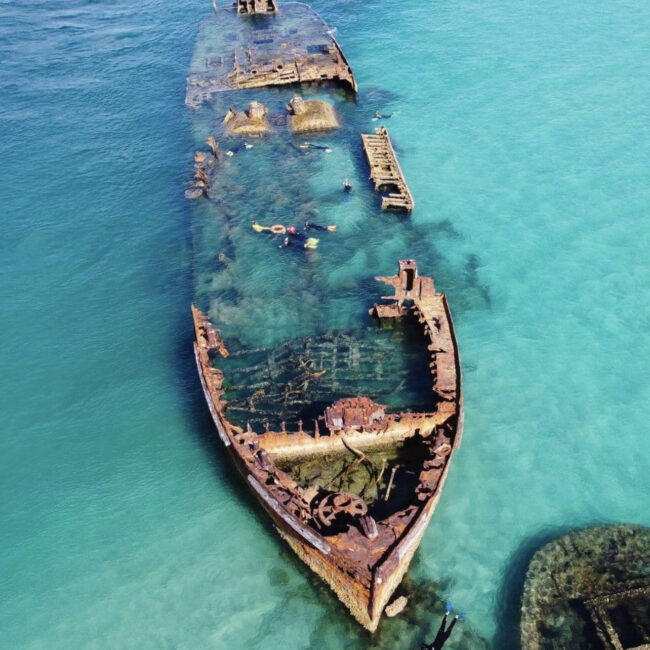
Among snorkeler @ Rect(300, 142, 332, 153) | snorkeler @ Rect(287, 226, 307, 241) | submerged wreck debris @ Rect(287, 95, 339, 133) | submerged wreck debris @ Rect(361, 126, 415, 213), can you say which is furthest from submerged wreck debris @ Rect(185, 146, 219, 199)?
submerged wreck debris @ Rect(361, 126, 415, 213)

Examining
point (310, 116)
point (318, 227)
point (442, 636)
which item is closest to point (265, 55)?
point (310, 116)

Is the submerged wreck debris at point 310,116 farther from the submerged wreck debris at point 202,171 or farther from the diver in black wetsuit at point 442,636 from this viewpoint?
the diver in black wetsuit at point 442,636

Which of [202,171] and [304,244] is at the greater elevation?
[202,171]

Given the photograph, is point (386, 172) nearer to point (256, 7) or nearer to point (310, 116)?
point (310, 116)

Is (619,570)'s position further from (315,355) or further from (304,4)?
(304,4)

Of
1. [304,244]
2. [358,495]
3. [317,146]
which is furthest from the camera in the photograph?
[317,146]

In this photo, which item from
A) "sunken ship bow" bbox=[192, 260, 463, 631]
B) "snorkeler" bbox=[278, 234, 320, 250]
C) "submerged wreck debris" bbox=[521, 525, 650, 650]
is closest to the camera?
"sunken ship bow" bbox=[192, 260, 463, 631]

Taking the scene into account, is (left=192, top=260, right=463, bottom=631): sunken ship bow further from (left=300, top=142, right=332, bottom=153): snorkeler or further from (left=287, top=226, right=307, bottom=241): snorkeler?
(left=300, top=142, right=332, bottom=153): snorkeler
